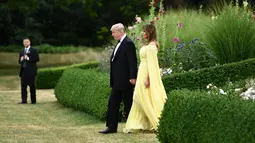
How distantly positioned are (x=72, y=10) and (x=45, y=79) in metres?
22.0

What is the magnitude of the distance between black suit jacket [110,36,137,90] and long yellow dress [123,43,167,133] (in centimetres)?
22

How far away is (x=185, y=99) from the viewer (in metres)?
7.87

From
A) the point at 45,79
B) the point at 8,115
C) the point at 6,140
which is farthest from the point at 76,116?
the point at 45,79

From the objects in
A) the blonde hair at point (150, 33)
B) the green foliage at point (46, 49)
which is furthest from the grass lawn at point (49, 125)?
the green foliage at point (46, 49)

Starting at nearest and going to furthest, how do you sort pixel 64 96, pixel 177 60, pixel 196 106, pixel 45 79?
1. pixel 196 106
2. pixel 177 60
3. pixel 64 96
4. pixel 45 79

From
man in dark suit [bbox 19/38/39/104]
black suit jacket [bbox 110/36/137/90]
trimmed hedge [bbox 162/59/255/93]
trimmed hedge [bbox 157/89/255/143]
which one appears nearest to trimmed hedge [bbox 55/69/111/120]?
man in dark suit [bbox 19/38/39/104]

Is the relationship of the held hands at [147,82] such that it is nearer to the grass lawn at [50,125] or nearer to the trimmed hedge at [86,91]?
the grass lawn at [50,125]

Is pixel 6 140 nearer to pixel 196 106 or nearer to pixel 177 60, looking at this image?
pixel 196 106

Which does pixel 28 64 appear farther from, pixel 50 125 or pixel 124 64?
pixel 124 64

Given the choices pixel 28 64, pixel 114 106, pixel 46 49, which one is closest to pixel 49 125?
pixel 114 106

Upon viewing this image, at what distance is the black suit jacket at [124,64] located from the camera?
396 inches

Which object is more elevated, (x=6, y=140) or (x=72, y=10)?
(x=72, y=10)

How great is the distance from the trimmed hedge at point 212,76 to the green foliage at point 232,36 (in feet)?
3.06

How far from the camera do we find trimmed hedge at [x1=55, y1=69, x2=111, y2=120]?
41.1 ft
